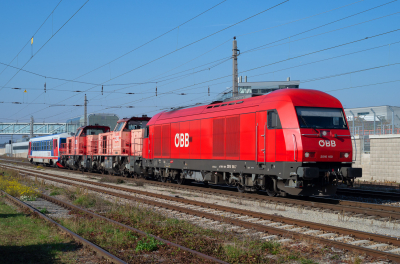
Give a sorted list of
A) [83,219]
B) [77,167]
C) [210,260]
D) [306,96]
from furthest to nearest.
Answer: [77,167] → [306,96] → [83,219] → [210,260]

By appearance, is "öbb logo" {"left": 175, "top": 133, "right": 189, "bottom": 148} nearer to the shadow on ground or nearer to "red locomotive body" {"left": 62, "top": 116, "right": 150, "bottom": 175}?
"red locomotive body" {"left": 62, "top": 116, "right": 150, "bottom": 175}

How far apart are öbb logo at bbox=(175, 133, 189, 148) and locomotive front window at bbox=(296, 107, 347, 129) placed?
7.47 m

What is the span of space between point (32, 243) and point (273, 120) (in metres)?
8.62

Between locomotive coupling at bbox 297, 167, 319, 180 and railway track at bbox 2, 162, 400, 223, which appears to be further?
locomotive coupling at bbox 297, 167, 319, 180

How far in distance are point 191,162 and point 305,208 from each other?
740cm

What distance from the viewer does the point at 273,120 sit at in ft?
42.9

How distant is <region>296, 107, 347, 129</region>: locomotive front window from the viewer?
490 inches

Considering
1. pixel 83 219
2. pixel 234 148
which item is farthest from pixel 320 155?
pixel 83 219

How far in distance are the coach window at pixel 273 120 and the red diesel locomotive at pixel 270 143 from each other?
0.01 meters

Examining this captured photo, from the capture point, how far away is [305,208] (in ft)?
39.7

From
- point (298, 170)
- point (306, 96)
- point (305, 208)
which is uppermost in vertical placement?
point (306, 96)

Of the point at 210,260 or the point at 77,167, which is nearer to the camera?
the point at 210,260

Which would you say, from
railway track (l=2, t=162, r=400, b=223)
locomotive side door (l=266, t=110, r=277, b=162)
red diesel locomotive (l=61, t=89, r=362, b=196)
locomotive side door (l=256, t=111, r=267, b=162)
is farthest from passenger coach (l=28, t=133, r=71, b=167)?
locomotive side door (l=266, t=110, r=277, b=162)

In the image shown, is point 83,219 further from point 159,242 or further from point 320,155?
point 320,155
